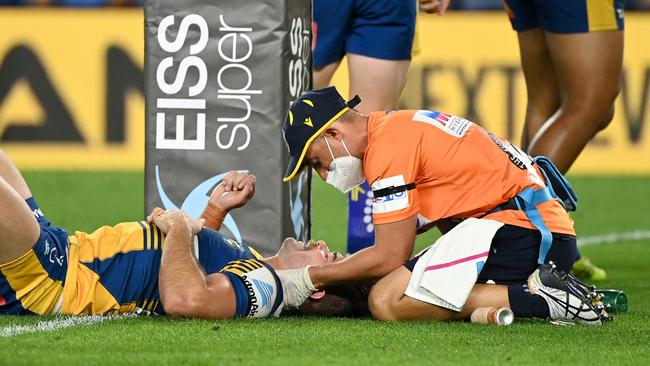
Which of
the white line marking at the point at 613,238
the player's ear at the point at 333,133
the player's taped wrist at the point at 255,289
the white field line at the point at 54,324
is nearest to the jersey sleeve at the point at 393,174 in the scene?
the player's ear at the point at 333,133

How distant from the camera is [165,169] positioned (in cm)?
620

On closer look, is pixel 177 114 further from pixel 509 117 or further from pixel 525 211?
pixel 509 117

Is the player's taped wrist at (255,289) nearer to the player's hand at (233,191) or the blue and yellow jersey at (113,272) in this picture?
the blue and yellow jersey at (113,272)

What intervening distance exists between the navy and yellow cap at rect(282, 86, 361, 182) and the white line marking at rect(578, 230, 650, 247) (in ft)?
11.7

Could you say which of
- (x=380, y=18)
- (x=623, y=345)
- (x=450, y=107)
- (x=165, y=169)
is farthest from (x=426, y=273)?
(x=450, y=107)

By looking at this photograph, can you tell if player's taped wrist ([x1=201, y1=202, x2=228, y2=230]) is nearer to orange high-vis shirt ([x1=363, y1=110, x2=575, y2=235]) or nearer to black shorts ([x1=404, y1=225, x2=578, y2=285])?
orange high-vis shirt ([x1=363, y1=110, x2=575, y2=235])

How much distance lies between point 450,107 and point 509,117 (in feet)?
1.82

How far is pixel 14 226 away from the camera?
4.74 meters

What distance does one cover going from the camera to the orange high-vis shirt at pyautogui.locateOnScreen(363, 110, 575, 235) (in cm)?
504

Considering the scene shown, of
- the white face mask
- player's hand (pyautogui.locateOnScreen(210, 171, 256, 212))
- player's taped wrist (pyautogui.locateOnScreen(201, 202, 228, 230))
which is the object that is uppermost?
the white face mask

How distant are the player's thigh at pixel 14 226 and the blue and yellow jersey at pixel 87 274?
0.15 feet

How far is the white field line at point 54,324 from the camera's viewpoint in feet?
15.2

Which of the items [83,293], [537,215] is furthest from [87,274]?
[537,215]

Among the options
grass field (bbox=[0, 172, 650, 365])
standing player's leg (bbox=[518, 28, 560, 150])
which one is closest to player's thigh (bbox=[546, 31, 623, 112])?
standing player's leg (bbox=[518, 28, 560, 150])
